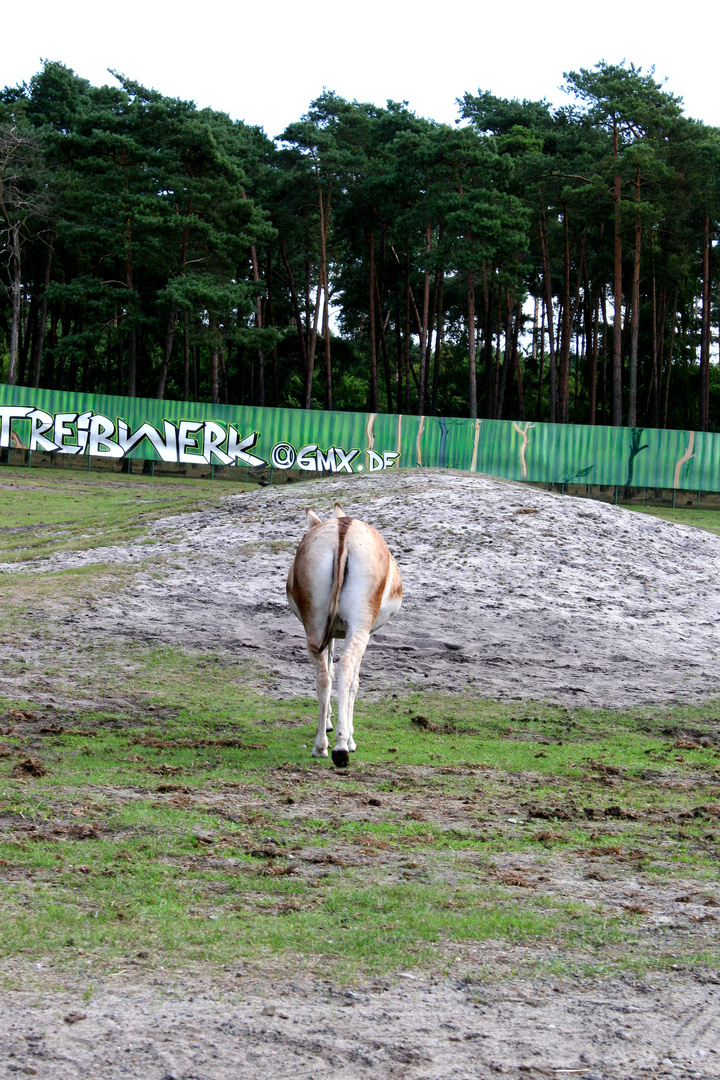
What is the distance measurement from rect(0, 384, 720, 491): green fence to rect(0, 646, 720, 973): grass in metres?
29.5

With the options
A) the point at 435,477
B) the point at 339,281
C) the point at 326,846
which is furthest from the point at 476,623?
the point at 339,281

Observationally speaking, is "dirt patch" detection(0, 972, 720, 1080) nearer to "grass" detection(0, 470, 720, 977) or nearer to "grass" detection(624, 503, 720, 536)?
"grass" detection(0, 470, 720, 977)

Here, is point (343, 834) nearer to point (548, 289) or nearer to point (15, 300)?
point (15, 300)

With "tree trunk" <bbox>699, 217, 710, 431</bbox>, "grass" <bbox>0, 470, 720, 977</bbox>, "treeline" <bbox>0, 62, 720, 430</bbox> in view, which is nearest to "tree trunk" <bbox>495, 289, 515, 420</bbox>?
"treeline" <bbox>0, 62, 720, 430</bbox>

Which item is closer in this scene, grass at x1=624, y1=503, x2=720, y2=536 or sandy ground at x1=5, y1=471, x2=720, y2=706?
sandy ground at x1=5, y1=471, x2=720, y2=706

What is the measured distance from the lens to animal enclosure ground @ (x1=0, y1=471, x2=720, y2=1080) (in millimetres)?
3910

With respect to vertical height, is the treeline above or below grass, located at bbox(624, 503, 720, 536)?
above

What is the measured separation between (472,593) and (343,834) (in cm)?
872

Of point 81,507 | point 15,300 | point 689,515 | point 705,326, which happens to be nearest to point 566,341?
point 705,326

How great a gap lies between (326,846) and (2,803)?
2.09 meters

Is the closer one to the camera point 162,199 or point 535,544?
point 535,544

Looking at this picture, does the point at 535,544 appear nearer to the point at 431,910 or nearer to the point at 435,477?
the point at 435,477

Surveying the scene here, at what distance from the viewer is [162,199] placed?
1928 inches

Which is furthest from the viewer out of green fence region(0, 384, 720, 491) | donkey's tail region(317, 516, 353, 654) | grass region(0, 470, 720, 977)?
green fence region(0, 384, 720, 491)
